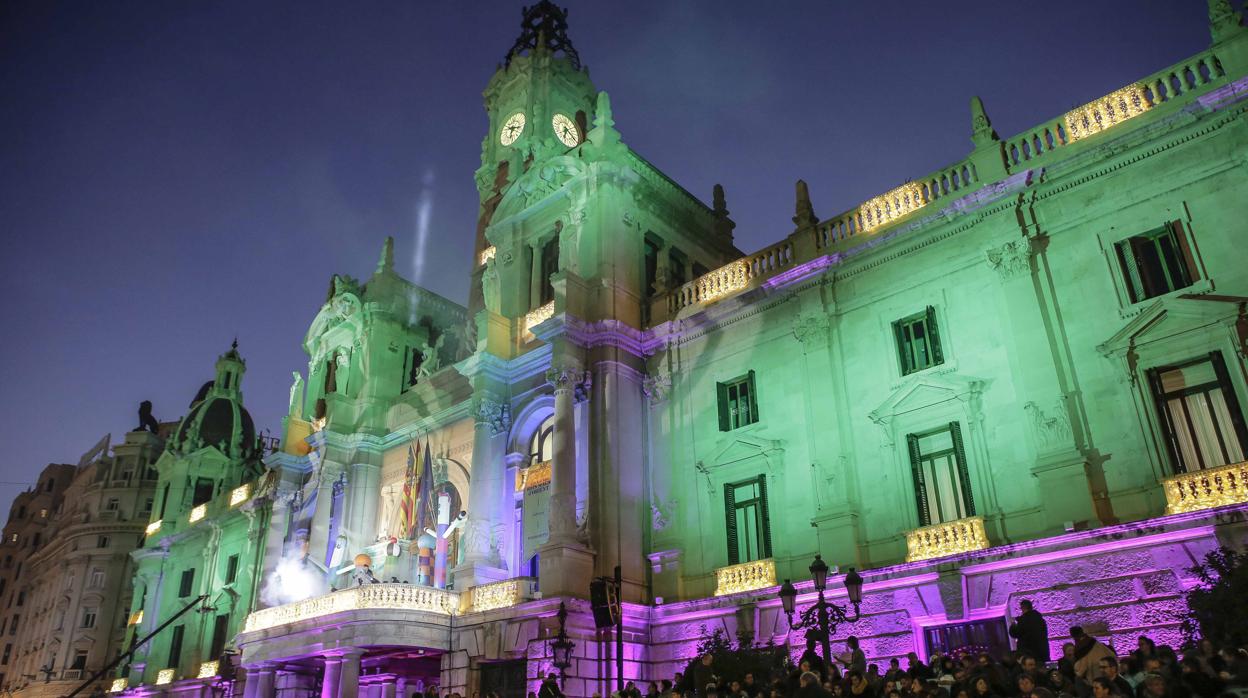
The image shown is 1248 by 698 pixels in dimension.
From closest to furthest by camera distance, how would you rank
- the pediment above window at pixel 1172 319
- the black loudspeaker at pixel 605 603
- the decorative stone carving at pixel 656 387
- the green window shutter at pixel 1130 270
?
the pediment above window at pixel 1172 319 → the black loudspeaker at pixel 605 603 → the green window shutter at pixel 1130 270 → the decorative stone carving at pixel 656 387

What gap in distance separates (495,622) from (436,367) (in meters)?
14.3

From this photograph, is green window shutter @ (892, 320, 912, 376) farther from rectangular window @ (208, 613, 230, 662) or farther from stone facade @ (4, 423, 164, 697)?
stone facade @ (4, 423, 164, 697)

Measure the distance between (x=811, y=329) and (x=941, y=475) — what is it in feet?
17.8

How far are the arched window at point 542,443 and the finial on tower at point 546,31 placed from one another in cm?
2195

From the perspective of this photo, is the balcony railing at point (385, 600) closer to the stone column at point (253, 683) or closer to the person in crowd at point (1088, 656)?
the stone column at point (253, 683)

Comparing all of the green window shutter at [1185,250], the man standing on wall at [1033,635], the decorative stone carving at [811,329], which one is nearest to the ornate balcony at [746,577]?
the decorative stone carving at [811,329]

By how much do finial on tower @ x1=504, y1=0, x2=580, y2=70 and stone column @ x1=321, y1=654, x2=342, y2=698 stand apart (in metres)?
29.6

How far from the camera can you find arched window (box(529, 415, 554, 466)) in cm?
2962

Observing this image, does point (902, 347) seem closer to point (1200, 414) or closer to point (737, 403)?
point (737, 403)

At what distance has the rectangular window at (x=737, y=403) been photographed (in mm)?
25750

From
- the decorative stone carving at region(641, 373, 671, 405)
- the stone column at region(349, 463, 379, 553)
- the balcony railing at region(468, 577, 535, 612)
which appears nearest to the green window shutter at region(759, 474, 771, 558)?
the decorative stone carving at region(641, 373, 671, 405)

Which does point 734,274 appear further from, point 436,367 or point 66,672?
point 66,672

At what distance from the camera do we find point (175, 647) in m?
46.4

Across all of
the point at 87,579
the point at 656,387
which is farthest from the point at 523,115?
the point at 87,579
